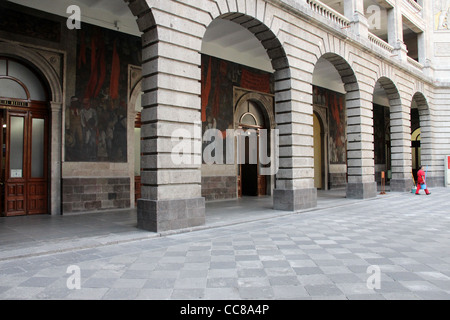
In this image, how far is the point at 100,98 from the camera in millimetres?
11562

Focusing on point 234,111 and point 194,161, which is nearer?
point 194,161

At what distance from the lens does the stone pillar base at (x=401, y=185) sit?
1884cm

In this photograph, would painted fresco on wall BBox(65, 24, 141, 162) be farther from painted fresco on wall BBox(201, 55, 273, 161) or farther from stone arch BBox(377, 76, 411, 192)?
stone arch BBox(377, 76, 411, 192)

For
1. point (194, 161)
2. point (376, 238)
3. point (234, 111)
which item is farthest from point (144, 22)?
point (234, 111)

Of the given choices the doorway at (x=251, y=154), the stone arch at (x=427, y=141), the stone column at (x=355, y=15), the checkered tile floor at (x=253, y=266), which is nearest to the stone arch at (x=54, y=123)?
the checkered tile floor at (x=253, y=266)

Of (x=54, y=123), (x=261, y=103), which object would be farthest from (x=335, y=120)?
(x=54, y=123)

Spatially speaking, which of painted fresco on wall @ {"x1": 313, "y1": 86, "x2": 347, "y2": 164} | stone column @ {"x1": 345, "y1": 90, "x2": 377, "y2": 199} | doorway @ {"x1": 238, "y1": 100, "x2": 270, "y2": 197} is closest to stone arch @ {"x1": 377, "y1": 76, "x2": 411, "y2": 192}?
painted fresco on wall @ {"x1": 313, "y1": 86, "x2": 347, "y2": 164}

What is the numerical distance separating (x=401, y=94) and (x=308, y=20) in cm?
943

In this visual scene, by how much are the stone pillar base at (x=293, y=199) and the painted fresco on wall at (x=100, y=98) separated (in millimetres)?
5410

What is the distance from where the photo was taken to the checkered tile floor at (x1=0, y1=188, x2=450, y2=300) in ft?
13.7

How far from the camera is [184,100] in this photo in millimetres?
8281

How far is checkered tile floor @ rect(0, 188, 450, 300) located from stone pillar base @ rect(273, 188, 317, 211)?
9.51 feet

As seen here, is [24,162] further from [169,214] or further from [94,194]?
[169,214]
